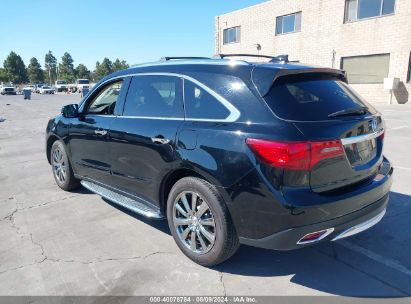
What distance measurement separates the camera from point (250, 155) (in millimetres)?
2684

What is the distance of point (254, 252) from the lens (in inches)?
138

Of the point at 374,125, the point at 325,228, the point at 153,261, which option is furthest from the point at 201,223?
the point at 374,125

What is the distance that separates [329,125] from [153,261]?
197 centimetres

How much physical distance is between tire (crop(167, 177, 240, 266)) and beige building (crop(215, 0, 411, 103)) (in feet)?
69.8

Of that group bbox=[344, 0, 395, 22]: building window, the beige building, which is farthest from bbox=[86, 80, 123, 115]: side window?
bbox=[344, 0, 395, 22]: building window

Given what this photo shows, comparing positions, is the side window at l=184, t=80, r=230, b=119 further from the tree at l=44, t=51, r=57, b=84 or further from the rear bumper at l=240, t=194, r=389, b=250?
the tree at l=44, t=51, r=57, b=84

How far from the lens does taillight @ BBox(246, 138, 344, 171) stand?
2566mm

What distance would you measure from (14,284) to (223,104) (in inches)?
90.9

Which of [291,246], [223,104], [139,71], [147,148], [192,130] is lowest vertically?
[291,246]

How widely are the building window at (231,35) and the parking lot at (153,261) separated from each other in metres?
29.6

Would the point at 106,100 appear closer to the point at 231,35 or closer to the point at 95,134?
the point at 95,134

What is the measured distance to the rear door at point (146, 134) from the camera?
3.38 m

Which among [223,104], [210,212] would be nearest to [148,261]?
[210,212]

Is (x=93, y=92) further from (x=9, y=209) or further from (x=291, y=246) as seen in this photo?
(x=291, y=246)
